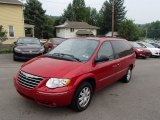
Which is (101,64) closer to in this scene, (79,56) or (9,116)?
(79,56)

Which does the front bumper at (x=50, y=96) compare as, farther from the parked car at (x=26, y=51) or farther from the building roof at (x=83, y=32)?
the building roof at (x=83, y=32)

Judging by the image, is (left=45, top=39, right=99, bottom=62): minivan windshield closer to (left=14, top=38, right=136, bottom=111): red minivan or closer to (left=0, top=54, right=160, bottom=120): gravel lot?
(left=14, top=38, right=136, bottom=111): red minivan

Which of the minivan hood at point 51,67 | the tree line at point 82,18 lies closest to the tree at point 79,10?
the tree line at point 82,18

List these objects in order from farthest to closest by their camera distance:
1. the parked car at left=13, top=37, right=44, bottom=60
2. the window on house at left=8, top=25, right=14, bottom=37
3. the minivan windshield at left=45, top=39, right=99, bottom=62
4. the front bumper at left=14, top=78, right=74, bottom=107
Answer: the window on house at left=8, top=25, right=14, bottom=37 < the parked car at left=13, top=37, right=44, bottom=60 < the minivan windshield at left=45, top=39, right=99, bottom=62 < the front bumper at left=14, top=78, right=74, bottom=107

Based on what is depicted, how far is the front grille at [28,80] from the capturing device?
4035mm

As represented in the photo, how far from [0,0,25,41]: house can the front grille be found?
67.5ft

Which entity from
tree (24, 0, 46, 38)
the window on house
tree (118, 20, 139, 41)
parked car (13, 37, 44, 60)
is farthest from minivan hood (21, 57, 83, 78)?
tree (118, 20, 139, 41)

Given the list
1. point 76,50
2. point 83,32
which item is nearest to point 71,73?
point 76,50

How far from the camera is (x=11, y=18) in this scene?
23.6 meters

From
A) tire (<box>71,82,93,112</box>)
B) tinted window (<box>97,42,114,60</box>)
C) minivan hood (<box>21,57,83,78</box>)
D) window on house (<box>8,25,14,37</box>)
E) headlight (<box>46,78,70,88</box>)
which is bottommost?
tire (<box>71,82,93,112</box>)

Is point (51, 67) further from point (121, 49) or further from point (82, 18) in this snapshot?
point (82, 18)

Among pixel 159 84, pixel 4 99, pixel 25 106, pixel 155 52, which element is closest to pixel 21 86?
pixel 25 106

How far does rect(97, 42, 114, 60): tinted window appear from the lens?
517cm

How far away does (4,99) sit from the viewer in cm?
512
